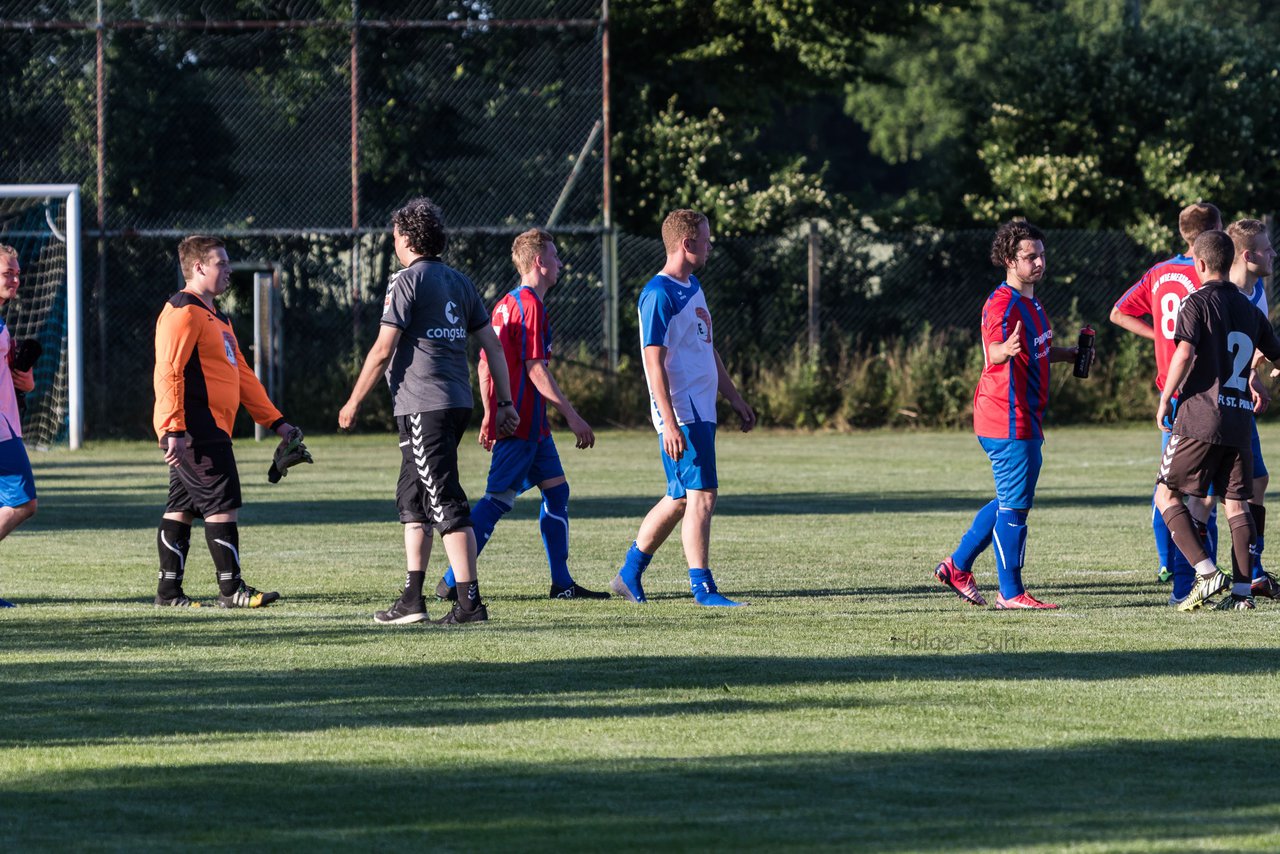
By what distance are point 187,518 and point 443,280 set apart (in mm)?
1983

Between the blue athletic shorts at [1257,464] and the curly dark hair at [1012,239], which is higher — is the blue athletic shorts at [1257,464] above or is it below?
below

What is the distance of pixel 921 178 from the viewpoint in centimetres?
6894

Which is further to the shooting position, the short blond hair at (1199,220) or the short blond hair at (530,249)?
the short blond hair at (530,249)

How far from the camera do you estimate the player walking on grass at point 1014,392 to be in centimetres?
931

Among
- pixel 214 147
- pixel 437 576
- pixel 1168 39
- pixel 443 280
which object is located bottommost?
pixel 437 576

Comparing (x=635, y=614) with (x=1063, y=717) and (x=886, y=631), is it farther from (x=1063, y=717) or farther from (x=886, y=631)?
(x=1063, y=717)

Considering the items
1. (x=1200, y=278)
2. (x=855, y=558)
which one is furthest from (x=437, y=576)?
(x=1200, y=278)

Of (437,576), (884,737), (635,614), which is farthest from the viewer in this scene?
(437,576)

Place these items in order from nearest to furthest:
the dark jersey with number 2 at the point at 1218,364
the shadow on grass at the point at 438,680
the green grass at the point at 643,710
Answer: the green grass at the point at 643,710
the shadow on grass at the point at 438,680
the dark jersey with number 2 at the point at 1218,364

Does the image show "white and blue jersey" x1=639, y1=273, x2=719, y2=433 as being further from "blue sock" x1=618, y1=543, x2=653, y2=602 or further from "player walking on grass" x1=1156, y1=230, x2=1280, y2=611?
"player walking on grass" x1=1156, y1=230, x2=1280, y2=611

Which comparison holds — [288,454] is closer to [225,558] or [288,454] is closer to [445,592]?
[225,558]

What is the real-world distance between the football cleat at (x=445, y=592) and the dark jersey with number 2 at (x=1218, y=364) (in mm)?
3523

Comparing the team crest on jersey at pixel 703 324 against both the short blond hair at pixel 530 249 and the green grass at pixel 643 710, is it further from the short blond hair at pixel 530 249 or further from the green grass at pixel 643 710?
the green grass at pixel 643 710

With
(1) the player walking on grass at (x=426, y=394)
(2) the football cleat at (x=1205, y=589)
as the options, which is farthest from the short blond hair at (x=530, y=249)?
(2) the football cleat at (x=1205, y=589)
